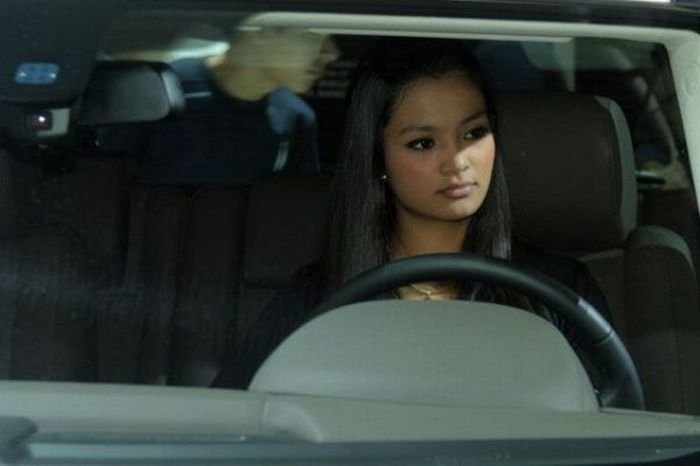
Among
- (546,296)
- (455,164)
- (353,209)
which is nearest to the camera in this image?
(546,296)

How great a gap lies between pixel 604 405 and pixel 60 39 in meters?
0.92

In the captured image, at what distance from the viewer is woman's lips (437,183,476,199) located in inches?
115

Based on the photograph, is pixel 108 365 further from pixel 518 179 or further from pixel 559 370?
pixel 518 179

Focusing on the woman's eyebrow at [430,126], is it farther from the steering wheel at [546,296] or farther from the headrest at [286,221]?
the steering wheel at [546,296]

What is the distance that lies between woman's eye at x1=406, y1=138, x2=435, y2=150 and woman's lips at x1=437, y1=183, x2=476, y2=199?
8cm

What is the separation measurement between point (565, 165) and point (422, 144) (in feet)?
1.02

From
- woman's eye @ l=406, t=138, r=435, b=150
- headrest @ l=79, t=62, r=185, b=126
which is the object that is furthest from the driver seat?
headrest @ l=79, t=62, r=185, b=126

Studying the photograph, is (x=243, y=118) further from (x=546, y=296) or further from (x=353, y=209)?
(x=546, y=296)

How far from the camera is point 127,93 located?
278 cm

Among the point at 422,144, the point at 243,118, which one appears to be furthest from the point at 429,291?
the point at 243,118

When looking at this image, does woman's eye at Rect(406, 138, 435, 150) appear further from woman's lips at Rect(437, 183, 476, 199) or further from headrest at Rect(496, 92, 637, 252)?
headrest at Rect(496, 92, 637, 252)

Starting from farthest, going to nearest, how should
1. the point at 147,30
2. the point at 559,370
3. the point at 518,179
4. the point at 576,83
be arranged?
the point at 576,83, the point at 518,179, the point at 147,30, the point at 559,370

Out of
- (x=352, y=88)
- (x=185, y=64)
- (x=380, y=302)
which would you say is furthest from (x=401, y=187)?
(x=380, y=302)

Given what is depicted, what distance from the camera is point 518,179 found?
3189 millimetres
